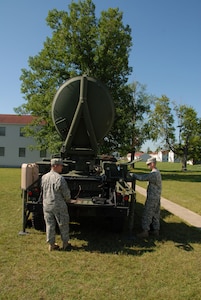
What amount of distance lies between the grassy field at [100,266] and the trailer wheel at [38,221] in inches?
5.0

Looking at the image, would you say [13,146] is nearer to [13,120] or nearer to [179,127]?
[13,120]

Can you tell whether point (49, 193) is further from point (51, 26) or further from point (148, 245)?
point (51, 26)

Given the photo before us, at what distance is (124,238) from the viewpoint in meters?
6.47

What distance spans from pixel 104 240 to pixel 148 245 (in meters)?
0.85

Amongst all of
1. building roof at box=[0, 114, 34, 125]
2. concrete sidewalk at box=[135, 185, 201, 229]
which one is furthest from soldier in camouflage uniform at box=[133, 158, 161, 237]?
building roof at box=[0, 114, 34, 125]

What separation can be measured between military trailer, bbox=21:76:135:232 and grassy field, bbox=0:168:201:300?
1.59 ft

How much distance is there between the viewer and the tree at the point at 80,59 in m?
24.2

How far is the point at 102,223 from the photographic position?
Answer: 7.71m

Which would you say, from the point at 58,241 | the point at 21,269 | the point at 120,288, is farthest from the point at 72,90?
the point at 120,288

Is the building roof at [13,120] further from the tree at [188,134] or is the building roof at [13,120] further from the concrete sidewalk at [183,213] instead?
the concrete sidewalk at [183,213]

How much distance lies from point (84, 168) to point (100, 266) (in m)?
2.68

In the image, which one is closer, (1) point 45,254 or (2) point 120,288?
(2) point 120,288

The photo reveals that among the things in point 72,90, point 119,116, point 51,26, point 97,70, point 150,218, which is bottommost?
point 150,218

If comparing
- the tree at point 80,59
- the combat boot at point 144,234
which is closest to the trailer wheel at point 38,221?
the combat boot at point 144,234
